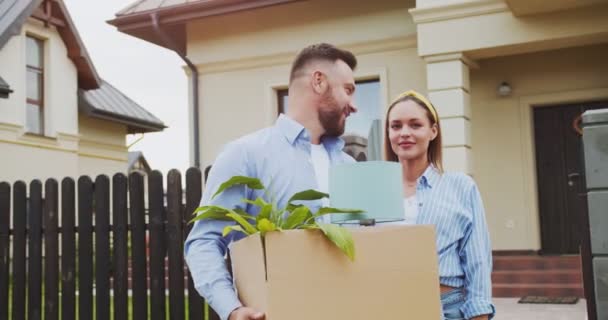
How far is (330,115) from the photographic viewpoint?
229cm

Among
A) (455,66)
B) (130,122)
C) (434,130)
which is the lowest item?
(434,130)

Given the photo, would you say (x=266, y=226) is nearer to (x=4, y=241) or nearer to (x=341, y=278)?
(x=341, y=278)

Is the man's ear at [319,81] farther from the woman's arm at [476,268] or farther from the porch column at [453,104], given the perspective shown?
the porch column at [453,104]

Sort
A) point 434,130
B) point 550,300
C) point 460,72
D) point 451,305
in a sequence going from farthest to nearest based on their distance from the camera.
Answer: point 460,72 < point 550,300 < point 434,130 < point 451,305

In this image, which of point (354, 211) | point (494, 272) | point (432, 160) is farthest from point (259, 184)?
point (494, 272)

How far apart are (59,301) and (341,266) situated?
5.27 metres

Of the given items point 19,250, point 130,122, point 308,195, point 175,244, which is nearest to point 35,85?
point 130,122

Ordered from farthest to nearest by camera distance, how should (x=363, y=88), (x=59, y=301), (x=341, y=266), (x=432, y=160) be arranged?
(x=363, y=88), (x=59, y=301), (x=432, y=160), (x=341, y=266)

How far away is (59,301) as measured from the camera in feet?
21.1

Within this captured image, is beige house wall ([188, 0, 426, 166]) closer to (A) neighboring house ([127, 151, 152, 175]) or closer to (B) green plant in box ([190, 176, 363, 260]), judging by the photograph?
(B) green plant in box ([190, 176, 363, 260])

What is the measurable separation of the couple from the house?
5.71m

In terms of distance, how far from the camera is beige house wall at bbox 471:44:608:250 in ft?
31.1

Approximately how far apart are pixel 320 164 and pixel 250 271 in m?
0.59

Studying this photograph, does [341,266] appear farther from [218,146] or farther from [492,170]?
[218,146]
